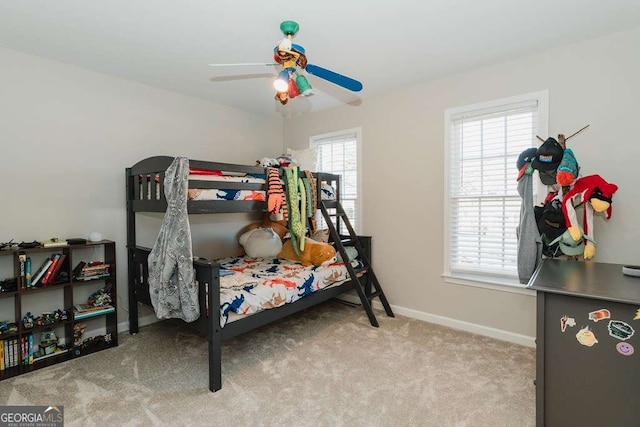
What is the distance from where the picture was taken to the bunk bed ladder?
3146 mm

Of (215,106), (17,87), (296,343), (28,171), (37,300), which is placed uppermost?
(215,106)

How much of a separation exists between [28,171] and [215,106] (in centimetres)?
186

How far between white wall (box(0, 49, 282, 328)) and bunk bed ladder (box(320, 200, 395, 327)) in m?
1.71

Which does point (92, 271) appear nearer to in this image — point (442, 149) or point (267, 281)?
point (267, 281)

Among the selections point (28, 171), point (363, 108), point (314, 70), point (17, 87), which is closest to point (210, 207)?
point (314, 70)

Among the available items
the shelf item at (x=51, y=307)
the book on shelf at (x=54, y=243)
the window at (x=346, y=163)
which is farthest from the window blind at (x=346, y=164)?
the book on shelf at (x=54, y=243)

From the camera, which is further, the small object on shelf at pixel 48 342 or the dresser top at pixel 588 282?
the small object on shelf at pixel 48 342

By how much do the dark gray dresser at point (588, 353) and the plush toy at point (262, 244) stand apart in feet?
8.19

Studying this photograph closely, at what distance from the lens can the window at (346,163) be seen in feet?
12.1

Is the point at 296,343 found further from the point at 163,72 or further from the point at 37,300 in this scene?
the point at 163,72

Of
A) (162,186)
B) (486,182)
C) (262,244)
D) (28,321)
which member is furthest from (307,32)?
(28,321)

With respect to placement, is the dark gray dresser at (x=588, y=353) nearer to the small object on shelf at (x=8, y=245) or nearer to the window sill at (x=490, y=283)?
the window sill at (x=490, y=283)

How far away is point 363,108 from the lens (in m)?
3.57

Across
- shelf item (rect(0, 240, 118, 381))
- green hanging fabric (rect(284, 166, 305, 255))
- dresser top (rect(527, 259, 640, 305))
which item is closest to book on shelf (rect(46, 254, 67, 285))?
shelf item (rect(0, 240, 118, 381))
